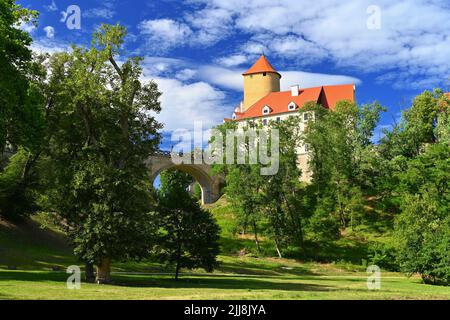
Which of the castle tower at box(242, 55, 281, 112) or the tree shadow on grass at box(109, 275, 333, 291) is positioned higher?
the castle tower at box(242, 55, 281, 112)

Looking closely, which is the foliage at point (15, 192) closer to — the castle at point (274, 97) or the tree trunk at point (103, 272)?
the tree trunk at point (103, 272)

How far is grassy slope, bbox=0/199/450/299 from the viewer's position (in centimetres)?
2222

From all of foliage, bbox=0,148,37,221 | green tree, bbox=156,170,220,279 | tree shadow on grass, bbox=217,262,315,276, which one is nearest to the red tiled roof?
tree shadow on grass, bbox=217,262,315,276

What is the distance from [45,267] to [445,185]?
136 feet

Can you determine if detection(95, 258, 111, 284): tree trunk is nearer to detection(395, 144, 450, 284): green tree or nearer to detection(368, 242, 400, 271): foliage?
detection(395, 144, 450, 284): green tree

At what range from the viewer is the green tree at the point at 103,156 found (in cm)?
2531

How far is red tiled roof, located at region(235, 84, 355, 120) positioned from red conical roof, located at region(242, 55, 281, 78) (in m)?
5.87

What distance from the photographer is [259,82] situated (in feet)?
327

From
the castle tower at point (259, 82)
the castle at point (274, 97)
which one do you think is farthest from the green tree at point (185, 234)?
the castle tower at point (259, 82)

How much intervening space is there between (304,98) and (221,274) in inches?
2284

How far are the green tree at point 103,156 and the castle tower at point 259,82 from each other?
237 ft

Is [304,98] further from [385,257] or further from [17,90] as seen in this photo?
[17,90]

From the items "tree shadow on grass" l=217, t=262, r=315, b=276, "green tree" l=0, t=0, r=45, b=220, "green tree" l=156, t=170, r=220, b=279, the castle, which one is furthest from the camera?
the castle
